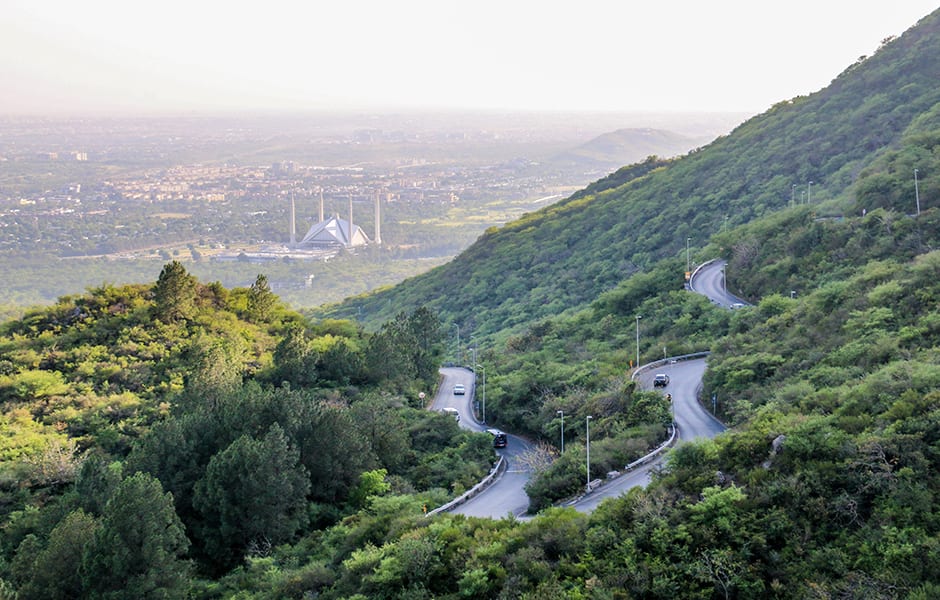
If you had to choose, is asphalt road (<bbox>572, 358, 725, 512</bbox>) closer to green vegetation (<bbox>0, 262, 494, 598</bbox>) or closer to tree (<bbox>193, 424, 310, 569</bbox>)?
green vegetation (<bbox>0, 262, 494, 598</bbox>)

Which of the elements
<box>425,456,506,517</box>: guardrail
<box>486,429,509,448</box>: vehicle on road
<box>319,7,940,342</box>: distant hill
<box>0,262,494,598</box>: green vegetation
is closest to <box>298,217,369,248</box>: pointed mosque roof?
<box>319,7,940,342</box>: distant hill

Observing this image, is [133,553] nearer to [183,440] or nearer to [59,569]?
[59,569]

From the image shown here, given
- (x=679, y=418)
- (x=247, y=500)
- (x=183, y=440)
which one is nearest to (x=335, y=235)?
(x=183, y=440)

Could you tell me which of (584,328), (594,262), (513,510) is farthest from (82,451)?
(594,262)

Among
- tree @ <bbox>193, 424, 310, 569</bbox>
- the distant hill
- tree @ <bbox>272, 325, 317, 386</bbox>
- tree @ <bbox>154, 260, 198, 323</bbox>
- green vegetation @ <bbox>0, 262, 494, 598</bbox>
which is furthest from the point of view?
the distant hill

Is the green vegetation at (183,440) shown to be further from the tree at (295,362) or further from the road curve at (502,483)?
the road curve at (502,483)

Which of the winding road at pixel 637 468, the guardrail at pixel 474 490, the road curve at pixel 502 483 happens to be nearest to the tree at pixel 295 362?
the road curve at pixel 502 483
